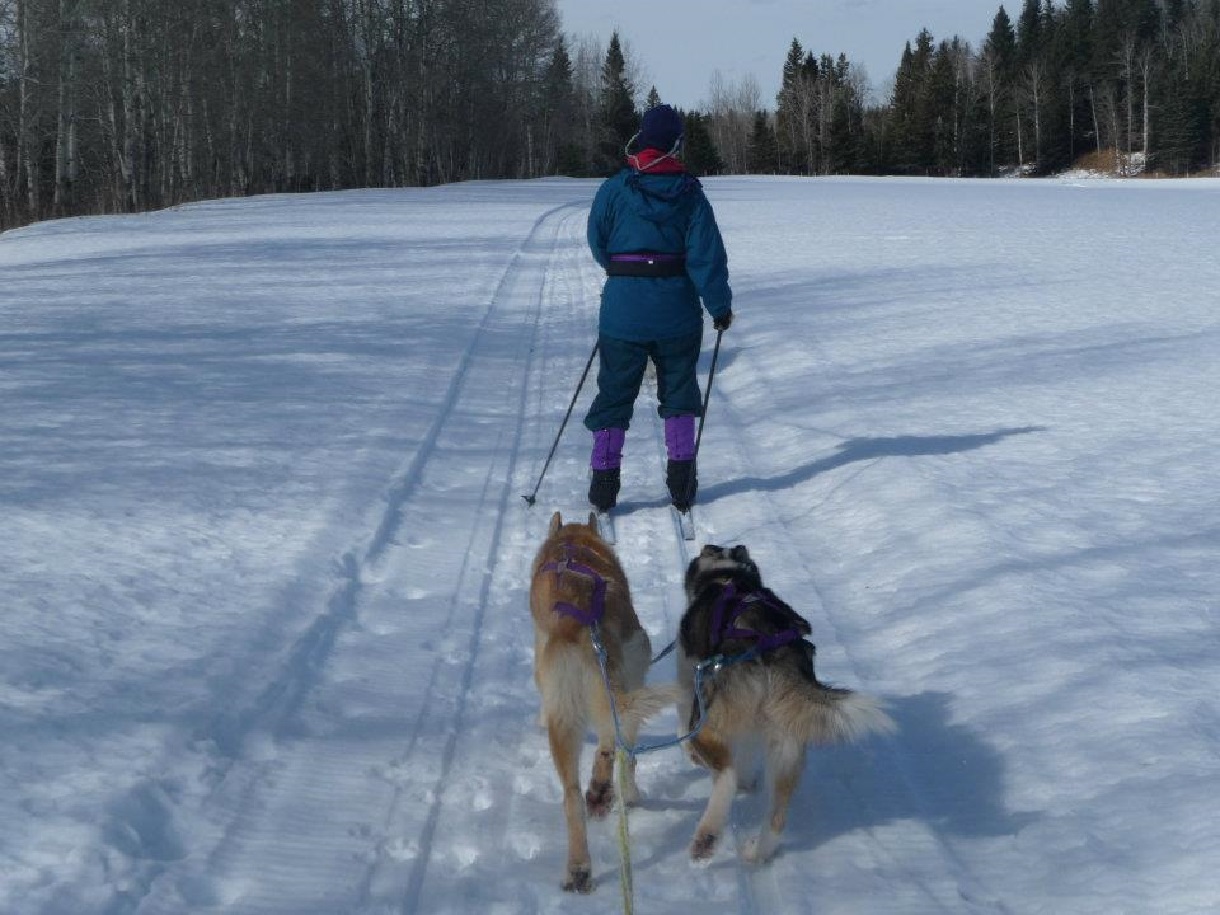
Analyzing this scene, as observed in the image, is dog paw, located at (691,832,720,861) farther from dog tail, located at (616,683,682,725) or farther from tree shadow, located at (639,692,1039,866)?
dog tail, located at (616,683,682,725)

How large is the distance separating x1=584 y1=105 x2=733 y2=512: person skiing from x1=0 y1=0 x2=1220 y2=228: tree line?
24.5 meters

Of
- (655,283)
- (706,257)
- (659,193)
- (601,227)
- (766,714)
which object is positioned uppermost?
(659,193)

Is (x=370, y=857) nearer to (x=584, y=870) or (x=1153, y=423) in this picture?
(x=584, y=870)

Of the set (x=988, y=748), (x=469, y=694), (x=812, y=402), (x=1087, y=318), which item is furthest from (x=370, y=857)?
(x=1087, y=318)

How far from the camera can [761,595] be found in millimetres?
3111

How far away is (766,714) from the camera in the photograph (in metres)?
2.79

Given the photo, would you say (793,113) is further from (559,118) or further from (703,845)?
(703,845)

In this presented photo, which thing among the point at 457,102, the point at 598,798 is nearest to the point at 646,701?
the point at 598,798

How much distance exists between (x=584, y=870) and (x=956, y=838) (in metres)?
1.10

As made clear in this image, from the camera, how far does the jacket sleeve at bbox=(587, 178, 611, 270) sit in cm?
552

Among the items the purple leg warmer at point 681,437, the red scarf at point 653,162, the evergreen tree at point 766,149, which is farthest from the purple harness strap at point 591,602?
the evergreen tree at point 766,149

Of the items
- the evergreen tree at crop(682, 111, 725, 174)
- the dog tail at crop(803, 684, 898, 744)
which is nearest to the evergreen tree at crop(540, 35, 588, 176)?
the evergreen tree at crop(682, 111, 725, 174)

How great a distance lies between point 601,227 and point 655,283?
421 mm

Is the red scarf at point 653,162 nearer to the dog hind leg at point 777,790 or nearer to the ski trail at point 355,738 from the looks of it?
the ski trail at point 355,738
